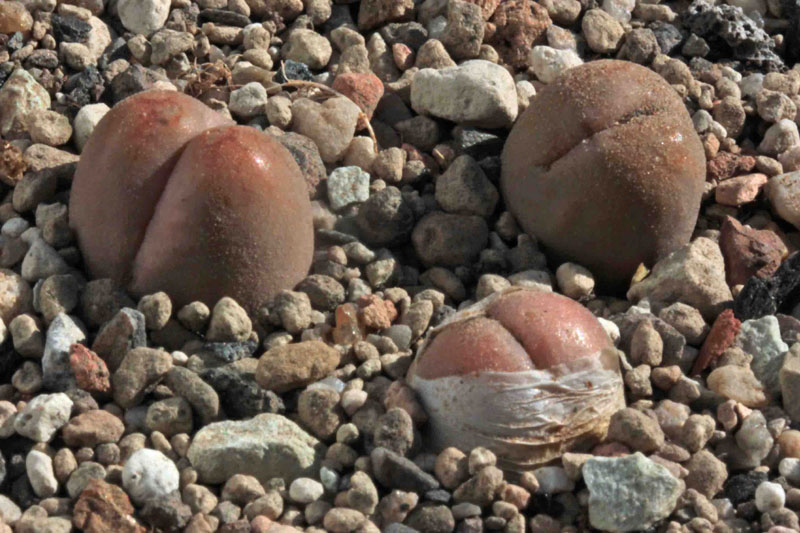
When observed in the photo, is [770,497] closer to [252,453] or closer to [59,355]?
[252,453]

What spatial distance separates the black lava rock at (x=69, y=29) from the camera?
5.14 metres

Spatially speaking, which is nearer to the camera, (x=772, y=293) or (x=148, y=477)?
(x=148, y=477)

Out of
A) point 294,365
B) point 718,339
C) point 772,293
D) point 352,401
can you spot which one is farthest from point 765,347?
point 294,365

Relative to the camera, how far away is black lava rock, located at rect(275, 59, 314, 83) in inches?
204

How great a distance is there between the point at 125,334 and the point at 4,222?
870mm

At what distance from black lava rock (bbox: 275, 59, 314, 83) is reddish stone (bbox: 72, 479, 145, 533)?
2191 millimetres

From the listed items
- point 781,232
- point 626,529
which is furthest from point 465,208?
point 626,529

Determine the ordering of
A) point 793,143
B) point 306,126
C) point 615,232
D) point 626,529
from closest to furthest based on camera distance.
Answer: point 626,529 < point 615,232 < point 306,126 < point 793,143

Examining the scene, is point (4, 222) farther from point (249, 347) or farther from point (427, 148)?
point (427, 148)

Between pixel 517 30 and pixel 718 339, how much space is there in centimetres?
192

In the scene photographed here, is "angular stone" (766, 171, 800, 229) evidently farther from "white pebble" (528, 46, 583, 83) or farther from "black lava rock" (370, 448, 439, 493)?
"black lava rock" (370, 448, 439, 493)

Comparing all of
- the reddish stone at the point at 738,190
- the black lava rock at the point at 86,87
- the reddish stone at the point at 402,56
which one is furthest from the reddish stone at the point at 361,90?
the reddish stone at the point at 738,190

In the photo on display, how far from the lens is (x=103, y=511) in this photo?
136 inches

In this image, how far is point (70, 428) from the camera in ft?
12.1
